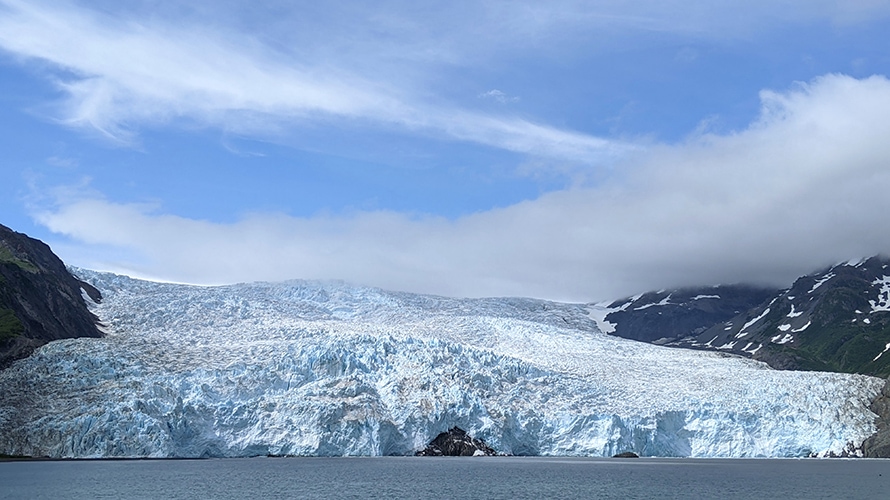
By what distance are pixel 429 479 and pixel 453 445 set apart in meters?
14.5

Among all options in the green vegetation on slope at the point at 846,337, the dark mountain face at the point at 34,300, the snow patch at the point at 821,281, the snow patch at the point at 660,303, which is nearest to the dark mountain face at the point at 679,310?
the snow patch at the point at 660,303

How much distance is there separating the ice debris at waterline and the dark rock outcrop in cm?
52

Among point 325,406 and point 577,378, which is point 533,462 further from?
point 325,406

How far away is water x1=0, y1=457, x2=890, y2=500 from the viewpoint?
3331 centimetres

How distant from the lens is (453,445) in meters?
53.2

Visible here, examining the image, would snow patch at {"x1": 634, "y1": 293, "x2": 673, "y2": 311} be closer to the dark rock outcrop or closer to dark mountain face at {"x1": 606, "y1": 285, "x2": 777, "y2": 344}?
dark mountain face at {"x1": 606, "y1": 285, "x2": 777, "y2": 344}

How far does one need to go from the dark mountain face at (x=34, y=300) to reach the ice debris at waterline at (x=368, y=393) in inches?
68.8

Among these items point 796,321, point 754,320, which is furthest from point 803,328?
point 754,320

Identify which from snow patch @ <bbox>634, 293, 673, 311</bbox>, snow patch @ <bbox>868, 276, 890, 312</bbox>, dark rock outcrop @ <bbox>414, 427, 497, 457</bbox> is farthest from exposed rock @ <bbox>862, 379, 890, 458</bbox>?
snow patch @ <bbox>634, 293, 673, 311</bbox>

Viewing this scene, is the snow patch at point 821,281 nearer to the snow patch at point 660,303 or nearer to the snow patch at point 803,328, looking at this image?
the snow patch at point 803,328

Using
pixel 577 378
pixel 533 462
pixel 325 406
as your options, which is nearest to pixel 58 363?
pixel 325 406

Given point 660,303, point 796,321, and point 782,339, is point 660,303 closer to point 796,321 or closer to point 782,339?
point 796,321

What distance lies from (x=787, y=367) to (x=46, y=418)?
94890 mm

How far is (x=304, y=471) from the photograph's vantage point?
4294 centimetres
